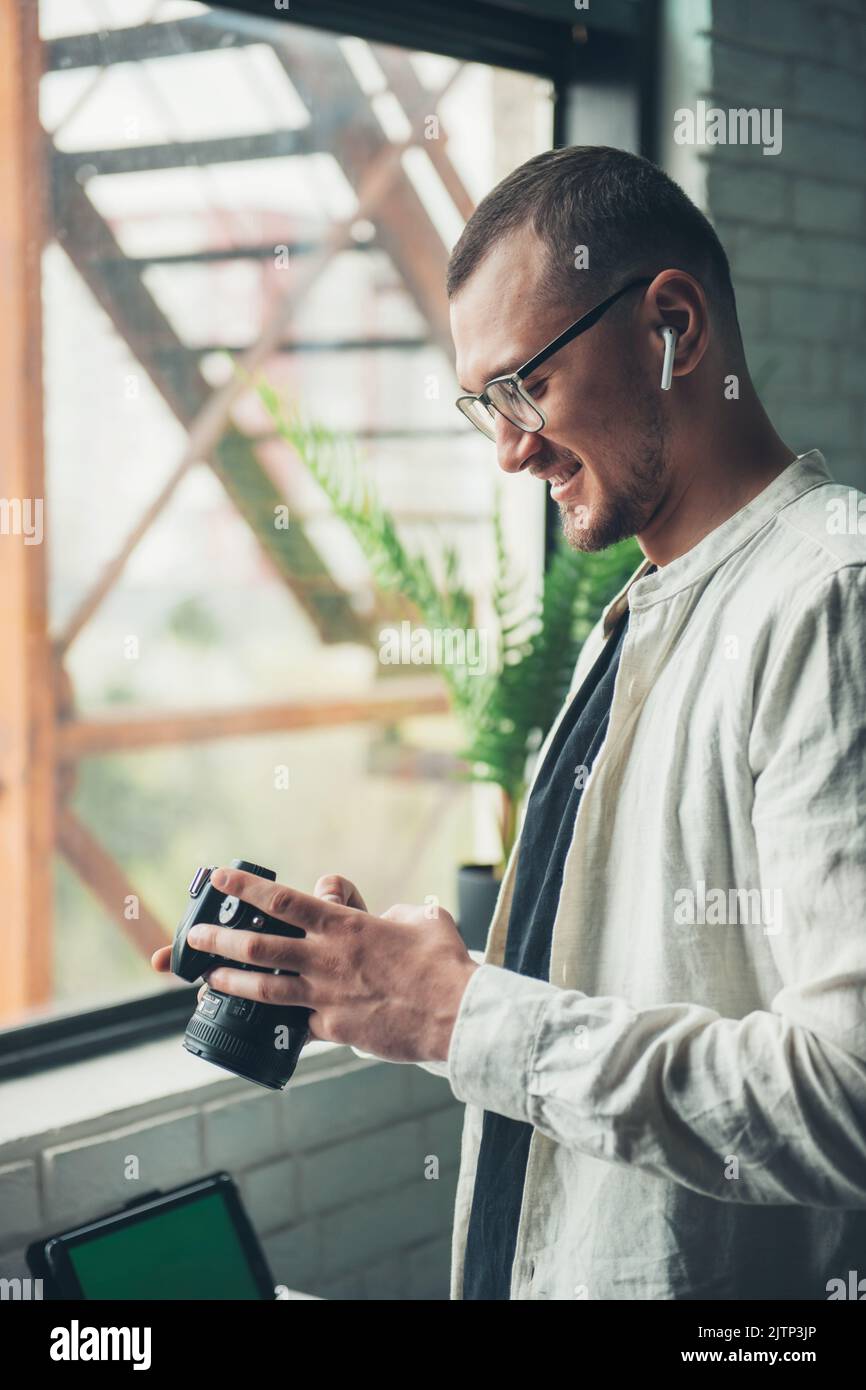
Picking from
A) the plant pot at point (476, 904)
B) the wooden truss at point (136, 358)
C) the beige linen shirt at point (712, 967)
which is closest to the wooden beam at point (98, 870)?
the wooden truss at point (136, 358)

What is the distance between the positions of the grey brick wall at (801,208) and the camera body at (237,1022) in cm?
135

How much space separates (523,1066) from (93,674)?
216 centimetres

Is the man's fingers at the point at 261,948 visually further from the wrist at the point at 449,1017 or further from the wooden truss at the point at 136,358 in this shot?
the wooden truss at the point at 136,358

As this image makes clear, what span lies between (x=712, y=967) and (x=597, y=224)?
54 centimetres

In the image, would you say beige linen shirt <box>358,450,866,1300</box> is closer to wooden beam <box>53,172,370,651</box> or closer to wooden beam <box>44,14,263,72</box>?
wooden beam <box>44,14,263,72</box>

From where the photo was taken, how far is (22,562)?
202 cm

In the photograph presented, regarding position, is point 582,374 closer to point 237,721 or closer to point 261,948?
point 261,948

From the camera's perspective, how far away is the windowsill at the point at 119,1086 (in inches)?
51.5

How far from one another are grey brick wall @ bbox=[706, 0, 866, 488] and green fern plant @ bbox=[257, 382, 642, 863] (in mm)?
488

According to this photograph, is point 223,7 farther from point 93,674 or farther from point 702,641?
point 93,674

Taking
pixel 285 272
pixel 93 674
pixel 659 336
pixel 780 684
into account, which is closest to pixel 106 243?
pixel 285 272

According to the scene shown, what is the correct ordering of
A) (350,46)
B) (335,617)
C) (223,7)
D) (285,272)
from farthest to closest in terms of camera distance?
1. (335,617)
2. (285,272)
3. (350,46)
4. (223,7)
